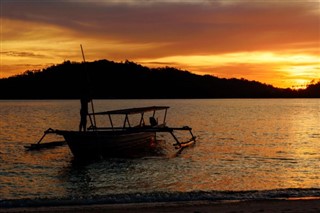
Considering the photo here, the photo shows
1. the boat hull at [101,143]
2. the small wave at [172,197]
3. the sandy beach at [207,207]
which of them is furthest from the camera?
the boat hull at [101,143]

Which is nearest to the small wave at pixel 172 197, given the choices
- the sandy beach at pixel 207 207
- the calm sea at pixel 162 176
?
the calm sea at pixel 162 176

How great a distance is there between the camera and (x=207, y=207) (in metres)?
13.7

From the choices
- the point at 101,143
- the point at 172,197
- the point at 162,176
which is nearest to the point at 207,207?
the point at 172,197

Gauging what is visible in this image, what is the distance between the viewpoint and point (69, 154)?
3180 centimetres

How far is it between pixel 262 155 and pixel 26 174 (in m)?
17.2

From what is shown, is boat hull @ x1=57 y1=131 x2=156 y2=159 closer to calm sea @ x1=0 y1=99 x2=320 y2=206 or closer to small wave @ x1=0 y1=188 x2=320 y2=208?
calm sea @ x1=0 y1=99 x2=320 y2=206

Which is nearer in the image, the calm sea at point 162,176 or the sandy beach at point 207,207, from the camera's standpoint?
the sandy beach at point 207,207

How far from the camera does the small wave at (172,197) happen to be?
15250 mm

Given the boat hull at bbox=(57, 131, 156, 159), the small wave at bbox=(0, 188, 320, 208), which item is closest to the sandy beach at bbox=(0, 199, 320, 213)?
the small wave at bbox=(0, 188, 320, 208)

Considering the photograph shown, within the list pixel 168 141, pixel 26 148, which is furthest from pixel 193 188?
pixel 168 141

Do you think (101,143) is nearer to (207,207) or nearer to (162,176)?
(162,176)

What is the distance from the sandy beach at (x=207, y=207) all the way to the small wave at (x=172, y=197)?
77 centimetres

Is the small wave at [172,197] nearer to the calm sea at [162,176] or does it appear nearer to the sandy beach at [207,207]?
the calm sea at [162,176]

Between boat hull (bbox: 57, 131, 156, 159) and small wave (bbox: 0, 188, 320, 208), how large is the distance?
1020 centimetres
